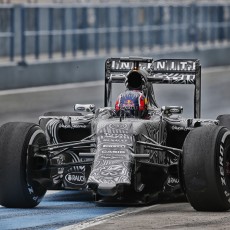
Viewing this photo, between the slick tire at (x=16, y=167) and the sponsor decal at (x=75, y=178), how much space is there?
0.76 meters

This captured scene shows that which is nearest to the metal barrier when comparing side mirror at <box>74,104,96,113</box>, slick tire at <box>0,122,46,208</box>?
side mirror at <box>74,104,96,113</box>

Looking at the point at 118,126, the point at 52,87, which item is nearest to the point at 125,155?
the point at 118,126

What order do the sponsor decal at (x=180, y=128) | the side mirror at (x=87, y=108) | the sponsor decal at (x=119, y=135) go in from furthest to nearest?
the side mirror at (x=87, y=108), the sponsor decal at (x=180, y=128), the sponsor decal at (x=119, y=135)

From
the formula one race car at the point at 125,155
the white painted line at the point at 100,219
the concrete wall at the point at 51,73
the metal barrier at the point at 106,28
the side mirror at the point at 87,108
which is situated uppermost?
the metal barrier at the point at 106,28

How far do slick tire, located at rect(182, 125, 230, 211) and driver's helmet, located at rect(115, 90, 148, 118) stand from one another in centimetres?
127

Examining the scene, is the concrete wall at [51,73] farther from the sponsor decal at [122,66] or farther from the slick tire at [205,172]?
the slick tire at [205,172]

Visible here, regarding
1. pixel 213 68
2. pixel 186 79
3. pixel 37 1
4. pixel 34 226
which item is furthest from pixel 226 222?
pixel 213 68

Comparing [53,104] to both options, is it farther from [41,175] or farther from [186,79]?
[41,175]

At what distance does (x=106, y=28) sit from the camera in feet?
101

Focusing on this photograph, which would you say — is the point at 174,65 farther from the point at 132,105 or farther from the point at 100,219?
the point at 100,219

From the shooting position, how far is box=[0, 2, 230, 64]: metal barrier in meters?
25.2

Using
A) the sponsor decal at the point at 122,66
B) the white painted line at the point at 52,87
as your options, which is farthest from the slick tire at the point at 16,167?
the white painted line at the point at 52,87

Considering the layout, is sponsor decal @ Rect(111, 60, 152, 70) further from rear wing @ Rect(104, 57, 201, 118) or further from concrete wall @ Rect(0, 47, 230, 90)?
concrete wall @ Rect(0, 47, 230, 90)

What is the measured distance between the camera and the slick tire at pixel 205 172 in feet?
40.9
